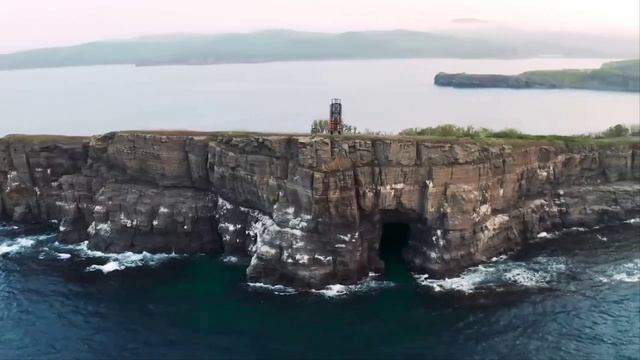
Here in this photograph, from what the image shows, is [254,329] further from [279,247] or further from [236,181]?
[236,181]

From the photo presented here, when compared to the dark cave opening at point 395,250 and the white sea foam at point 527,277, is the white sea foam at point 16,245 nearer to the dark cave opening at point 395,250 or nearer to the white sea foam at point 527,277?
the dark cave opening at point 395,250

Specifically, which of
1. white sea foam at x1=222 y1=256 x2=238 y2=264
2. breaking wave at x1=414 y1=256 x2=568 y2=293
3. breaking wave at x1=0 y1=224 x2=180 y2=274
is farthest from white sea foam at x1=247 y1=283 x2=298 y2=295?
breaking wave at x1=0 y1=224 x2=180 y2=274

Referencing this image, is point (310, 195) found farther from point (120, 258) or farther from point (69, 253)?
point (69, 253)

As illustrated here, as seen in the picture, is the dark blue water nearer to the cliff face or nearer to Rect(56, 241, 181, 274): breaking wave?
Rect(56, 241, 181, 274): breaking wave

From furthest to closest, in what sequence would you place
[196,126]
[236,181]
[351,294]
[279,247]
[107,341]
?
[196,126]
[236,181]
[279,247]
[351,294]
[107,341]

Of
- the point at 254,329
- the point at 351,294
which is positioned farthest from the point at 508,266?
the point at 254,329

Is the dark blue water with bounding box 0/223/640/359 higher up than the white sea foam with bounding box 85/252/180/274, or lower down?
lower down
